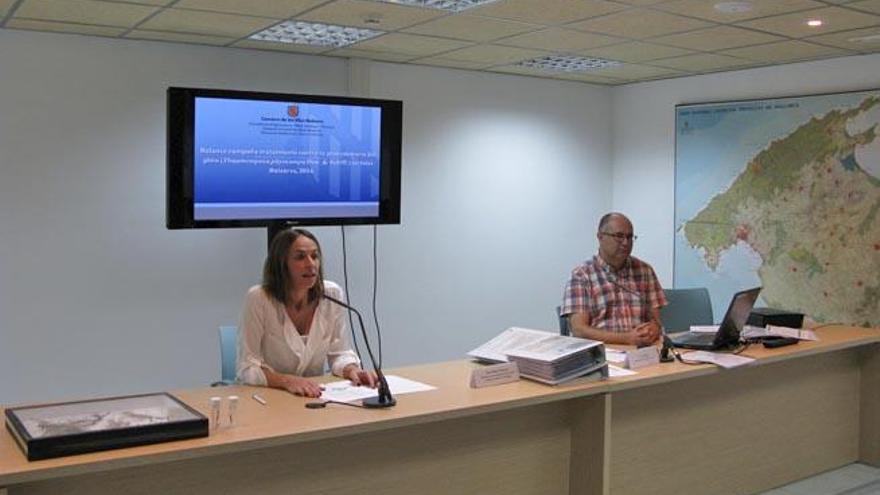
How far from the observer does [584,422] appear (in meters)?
3.16

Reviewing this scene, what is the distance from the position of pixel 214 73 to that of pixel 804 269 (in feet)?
12.7

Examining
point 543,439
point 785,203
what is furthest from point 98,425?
point 785,203

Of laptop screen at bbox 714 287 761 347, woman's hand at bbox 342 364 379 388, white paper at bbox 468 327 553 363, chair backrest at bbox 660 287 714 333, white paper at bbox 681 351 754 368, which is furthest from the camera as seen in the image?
chair backrest at bbox 660 287 714 333

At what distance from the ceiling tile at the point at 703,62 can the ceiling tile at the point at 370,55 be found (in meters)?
1.64

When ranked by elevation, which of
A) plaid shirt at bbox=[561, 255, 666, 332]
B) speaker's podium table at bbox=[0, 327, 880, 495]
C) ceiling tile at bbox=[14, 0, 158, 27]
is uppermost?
ceiling tile at bbox=[14, 0, 158, 27]

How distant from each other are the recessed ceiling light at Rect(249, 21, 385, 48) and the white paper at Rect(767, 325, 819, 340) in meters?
2.50

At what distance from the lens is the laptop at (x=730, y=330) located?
3592mm

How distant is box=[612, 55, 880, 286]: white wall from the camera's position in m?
5.78

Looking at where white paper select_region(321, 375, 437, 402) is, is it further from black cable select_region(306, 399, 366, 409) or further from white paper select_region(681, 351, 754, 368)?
white paper select_region(681, 351, 754, 368)

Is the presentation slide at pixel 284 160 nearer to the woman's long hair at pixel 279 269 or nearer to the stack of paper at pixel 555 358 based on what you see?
the woman's long hair at pixel 279 269

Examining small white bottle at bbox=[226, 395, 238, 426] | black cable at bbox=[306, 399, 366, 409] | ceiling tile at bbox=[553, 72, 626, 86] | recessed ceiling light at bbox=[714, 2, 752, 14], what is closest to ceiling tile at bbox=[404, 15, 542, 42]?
Result: recessed ceiling light at bbox=[714, 2, 752, 14]

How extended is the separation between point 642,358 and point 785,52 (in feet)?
8.89

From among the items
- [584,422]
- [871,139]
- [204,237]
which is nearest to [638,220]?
[871,139]

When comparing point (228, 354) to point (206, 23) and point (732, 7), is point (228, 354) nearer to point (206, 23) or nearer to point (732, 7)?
point (206, 23)
